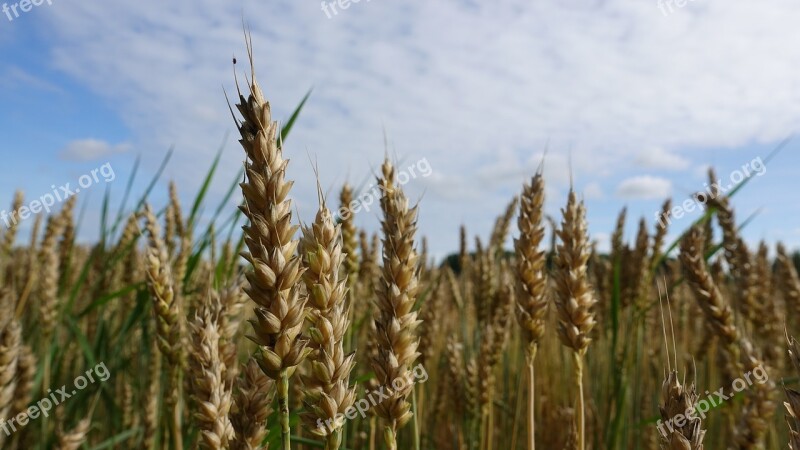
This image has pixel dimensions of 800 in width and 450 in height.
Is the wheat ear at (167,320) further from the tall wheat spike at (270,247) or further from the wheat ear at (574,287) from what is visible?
the wheat ear at (574,287)

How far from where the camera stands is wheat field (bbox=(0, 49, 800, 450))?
3.45 ft

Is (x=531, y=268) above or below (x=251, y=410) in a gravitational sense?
above

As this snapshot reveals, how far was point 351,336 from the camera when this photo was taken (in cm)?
251

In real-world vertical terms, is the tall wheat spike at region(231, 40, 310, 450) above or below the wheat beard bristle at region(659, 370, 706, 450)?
above

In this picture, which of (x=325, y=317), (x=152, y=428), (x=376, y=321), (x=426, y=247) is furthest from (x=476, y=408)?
(x=426, y=247)

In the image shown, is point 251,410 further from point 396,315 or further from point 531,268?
point 531,268
